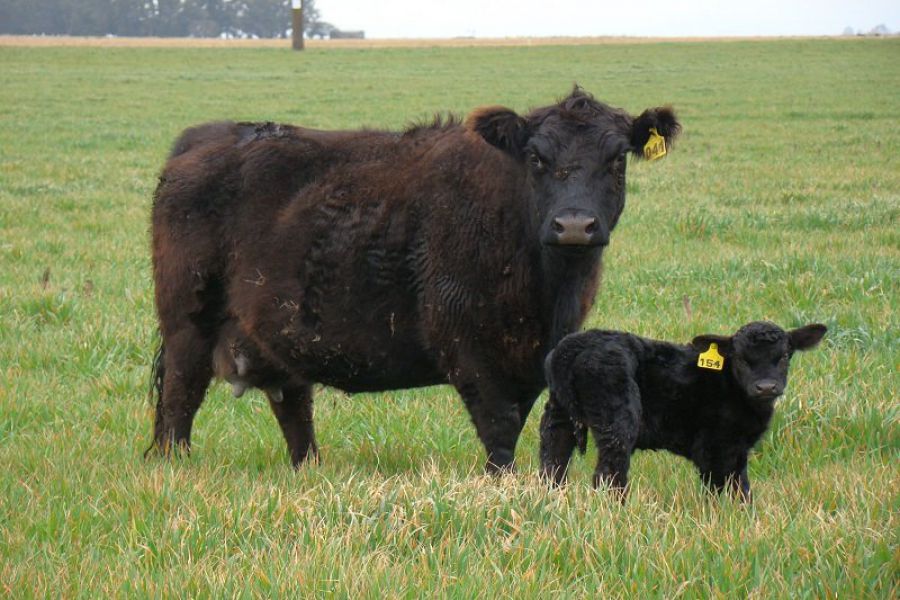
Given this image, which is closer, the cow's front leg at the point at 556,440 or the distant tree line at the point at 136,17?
the cow's front leg at the point at 556,440

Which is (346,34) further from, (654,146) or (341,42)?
(654,146)

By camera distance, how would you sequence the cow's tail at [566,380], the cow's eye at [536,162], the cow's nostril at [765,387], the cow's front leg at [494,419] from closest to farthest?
the cow's nostril at [765,387] < the cow's tail at [566,380] < the cow's front leg at [494,419] < the cow's eye at [536,162]

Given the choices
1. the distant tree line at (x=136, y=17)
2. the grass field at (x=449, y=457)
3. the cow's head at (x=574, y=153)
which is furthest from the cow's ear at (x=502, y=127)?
the distant tree line at (x=136, y=17)

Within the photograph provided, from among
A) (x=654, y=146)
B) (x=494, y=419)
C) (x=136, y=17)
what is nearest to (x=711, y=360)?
(x=494, y=419)

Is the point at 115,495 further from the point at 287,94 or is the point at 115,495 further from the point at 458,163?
the point at 287,94

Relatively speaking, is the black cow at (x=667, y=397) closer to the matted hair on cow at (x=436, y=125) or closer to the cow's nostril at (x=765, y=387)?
the cow's nostril at (x=765, y=387)

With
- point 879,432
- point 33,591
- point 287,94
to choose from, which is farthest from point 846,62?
point 33,591

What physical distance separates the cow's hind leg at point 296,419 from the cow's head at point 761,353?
237cm

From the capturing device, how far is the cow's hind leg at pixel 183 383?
21.3 feet

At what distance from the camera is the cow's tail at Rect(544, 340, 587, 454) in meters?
5.13

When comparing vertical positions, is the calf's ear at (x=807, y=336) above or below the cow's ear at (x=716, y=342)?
above

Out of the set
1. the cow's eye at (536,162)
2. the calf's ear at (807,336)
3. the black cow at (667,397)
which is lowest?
the black cow at (667,397)

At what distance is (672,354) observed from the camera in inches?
212

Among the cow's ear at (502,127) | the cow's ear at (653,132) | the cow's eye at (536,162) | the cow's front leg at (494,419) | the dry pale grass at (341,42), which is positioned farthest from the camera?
the dry pale grass at (341,42)
